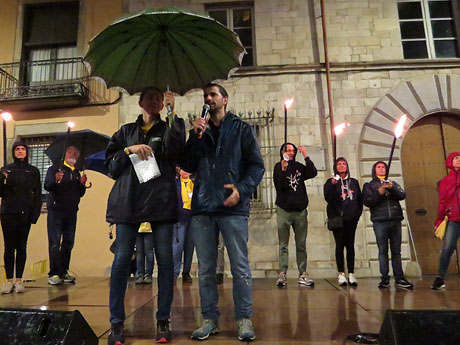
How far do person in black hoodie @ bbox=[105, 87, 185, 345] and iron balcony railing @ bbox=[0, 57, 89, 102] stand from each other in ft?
20.6

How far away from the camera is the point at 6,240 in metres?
4.82

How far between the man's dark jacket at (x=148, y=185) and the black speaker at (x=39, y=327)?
76 cm

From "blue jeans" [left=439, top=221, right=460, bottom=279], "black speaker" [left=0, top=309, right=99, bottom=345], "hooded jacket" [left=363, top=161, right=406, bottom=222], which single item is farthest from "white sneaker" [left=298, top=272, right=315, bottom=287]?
"black speaker" [left=0, top=309, right=99, bottom=345]

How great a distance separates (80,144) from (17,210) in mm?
1804

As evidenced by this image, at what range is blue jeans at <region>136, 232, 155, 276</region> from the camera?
233 inches

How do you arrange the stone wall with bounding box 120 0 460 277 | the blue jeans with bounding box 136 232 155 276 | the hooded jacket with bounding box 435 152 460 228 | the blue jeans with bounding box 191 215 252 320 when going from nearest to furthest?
the blue jeans with bounding box 191 215 252 320 < the hooded jacket with bounding box 435 152 460 228 < the blue jeans with bounding box 136 232 155 276 < the stone wall with bounding box 120 0 460 277

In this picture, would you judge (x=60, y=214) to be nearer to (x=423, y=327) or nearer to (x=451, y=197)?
(x=423, y=327)

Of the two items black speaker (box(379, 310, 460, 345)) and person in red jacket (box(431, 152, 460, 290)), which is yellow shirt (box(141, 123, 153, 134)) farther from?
person in red jacket (box(431, 152, 460, 290))

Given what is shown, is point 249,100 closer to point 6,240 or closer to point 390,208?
point 390,208

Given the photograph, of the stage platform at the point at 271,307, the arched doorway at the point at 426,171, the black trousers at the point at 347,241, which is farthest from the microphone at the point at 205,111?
the arched doorway at the point at 426,171

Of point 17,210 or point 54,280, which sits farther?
point 54,280

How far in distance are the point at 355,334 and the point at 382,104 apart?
634 cm

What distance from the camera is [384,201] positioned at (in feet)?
17.6

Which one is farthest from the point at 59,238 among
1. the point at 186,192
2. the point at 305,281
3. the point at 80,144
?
the point at 305,281
